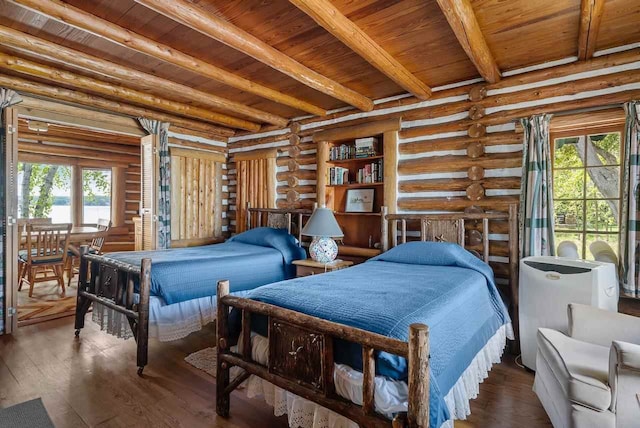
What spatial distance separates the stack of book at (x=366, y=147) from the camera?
14.2 ft

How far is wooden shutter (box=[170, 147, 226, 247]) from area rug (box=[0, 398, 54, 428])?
9.91 ft

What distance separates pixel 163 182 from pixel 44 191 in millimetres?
4490

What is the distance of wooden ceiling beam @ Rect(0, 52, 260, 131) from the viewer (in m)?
3.14

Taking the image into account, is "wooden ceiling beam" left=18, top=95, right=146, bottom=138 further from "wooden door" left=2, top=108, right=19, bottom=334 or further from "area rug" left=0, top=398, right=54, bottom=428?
"area rug" left=0, top=398, right=54, bottom=428

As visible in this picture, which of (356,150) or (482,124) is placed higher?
(482,124)

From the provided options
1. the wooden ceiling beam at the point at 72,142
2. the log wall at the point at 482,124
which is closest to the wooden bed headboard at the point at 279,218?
the log wall at the point at 482,124

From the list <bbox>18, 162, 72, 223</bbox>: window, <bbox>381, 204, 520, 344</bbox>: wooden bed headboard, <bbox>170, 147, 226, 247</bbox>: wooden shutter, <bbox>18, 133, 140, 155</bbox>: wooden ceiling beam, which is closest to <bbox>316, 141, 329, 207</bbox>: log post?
<bbox>381, 204, 520, 344</bbox>: wooden bed headboard

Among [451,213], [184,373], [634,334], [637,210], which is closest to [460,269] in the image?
[451,213]

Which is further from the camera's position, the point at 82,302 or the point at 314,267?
the point at 314,267

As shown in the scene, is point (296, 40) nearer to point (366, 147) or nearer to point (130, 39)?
point (130, 39)

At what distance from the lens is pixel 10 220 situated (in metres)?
3.70

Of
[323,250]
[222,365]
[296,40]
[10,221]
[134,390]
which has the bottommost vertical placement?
[134,390]

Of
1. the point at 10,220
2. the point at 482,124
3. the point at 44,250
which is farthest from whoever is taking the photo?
the point at 44,250

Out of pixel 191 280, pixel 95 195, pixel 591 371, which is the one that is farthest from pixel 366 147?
pixel 95 195
